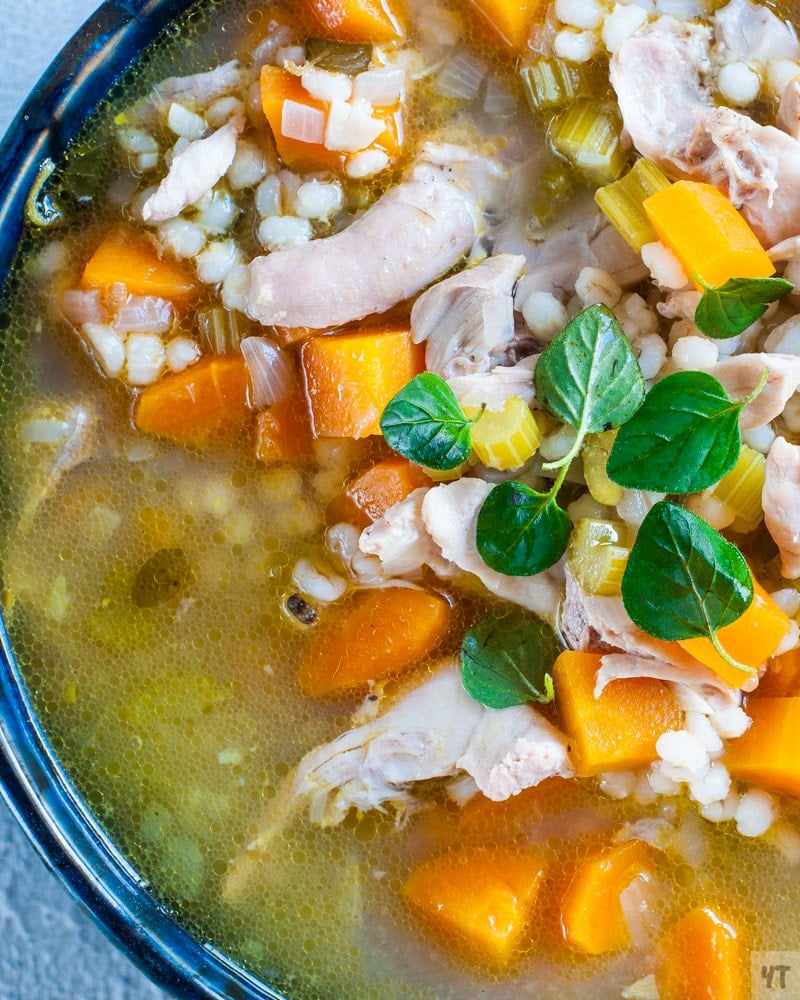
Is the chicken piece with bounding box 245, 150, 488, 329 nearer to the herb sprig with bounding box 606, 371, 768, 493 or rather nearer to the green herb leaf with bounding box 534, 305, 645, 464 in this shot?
the green herb leaf with bounding box 534, 305, 645, 464

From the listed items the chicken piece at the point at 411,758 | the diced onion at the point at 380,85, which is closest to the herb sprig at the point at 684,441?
the chicken piece at the point at 411,758

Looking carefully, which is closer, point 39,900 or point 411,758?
point 411,758

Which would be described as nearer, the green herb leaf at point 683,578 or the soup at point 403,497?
the green herb leaf at point 683,578

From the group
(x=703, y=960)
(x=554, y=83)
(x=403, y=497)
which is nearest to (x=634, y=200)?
(x=554, y=83)

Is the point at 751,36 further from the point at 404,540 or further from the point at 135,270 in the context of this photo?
the point at 135,270

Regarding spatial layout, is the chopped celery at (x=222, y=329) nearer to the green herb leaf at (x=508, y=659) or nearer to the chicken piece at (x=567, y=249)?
the chicken piece at (x=567, y=249)

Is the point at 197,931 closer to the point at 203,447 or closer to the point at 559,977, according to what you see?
the point at 559,977
